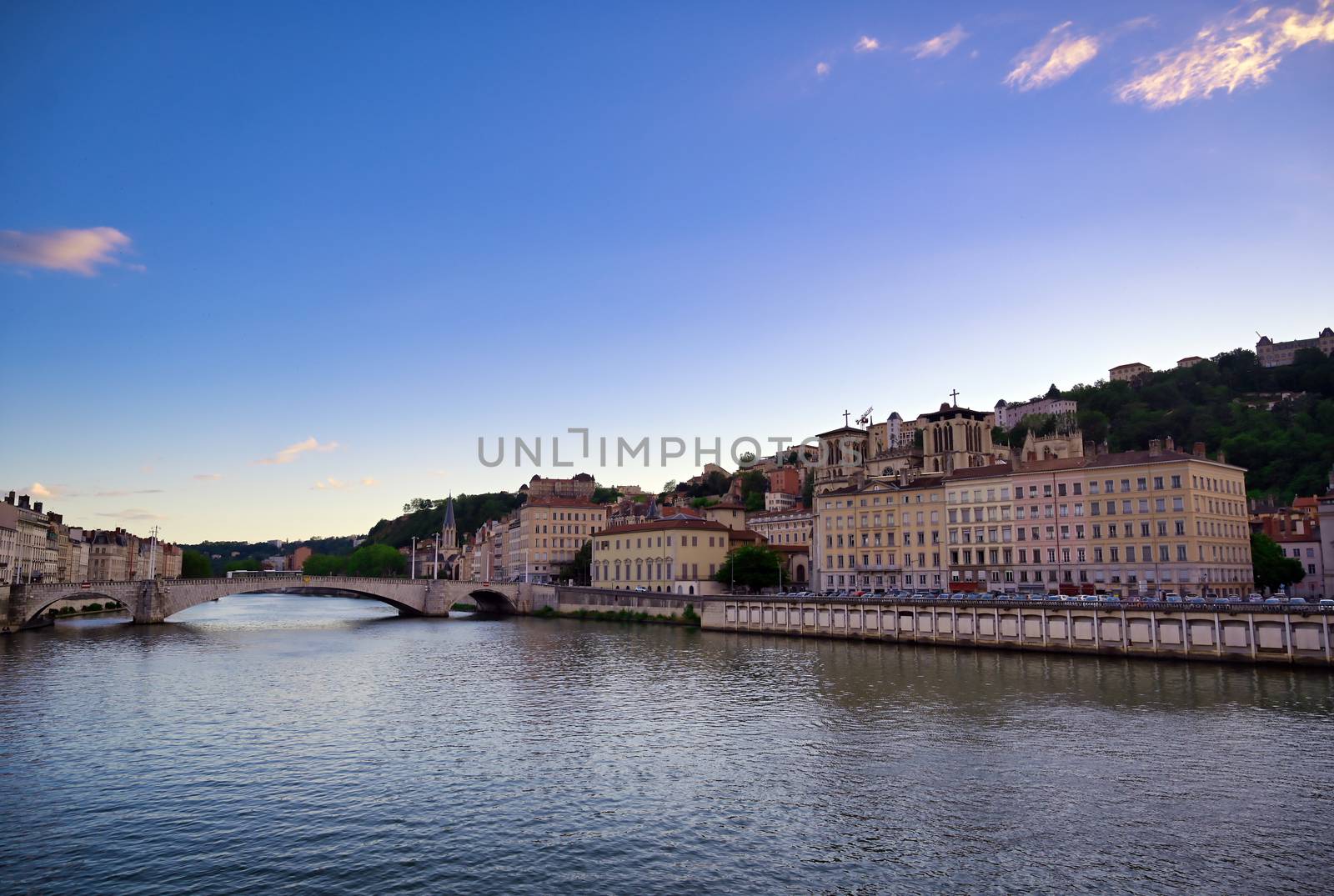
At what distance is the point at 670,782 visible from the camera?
26562 millimetres

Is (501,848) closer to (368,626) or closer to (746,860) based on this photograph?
(746,860)

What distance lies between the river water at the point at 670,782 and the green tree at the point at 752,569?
153 feet

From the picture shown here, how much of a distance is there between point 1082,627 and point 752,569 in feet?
143

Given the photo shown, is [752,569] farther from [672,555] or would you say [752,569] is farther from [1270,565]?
[1270,565]

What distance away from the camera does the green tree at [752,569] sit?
320ft

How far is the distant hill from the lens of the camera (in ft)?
446

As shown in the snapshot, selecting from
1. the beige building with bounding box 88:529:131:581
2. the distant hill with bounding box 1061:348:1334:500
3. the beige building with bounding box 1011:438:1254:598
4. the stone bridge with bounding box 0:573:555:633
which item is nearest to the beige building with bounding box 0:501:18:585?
the stone bridge with bounding box 0:573:555:633

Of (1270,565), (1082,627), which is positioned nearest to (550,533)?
(1270,565)

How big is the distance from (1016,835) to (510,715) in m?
22.5

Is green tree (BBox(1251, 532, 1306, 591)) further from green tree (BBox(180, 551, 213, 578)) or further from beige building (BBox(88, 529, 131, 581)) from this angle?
green tree (BBox(180, 551, 213, 578))

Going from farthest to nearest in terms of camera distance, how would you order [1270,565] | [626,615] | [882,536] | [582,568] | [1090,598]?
[582,568], [626,615], [882,536], [1270,565], [1090,598]

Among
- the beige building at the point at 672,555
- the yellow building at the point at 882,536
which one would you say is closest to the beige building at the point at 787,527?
the beige building at the point at 672,555

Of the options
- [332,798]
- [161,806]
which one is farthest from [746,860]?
[161,806]

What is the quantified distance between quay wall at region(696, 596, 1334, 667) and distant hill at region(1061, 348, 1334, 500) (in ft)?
293
